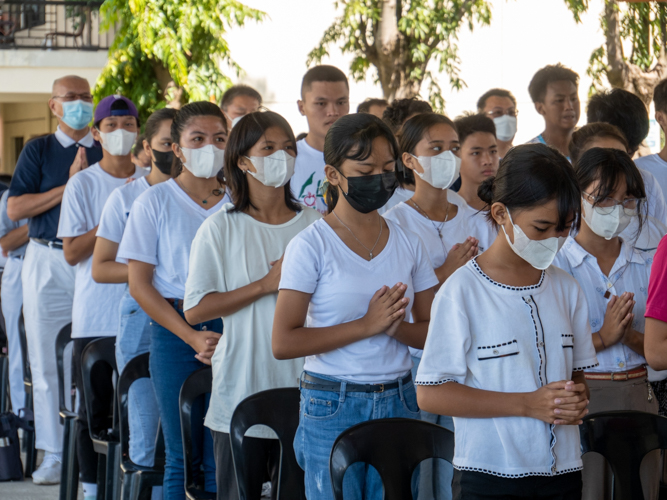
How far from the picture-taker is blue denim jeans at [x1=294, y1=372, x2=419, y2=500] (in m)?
2.20

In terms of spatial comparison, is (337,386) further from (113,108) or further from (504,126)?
(504,126)

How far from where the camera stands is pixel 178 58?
866 centimetres

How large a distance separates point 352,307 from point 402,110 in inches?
76.2

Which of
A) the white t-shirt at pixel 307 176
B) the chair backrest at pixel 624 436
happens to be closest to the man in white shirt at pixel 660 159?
the white t-shirt at pixel 307 176

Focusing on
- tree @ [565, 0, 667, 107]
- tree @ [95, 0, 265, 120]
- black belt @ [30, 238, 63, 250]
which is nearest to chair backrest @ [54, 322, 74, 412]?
black belt @ [30, 238, 63, 250]

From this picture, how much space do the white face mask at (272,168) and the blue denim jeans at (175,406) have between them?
553mm

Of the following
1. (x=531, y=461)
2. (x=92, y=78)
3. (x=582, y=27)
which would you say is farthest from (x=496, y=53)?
(x=531, y=461)

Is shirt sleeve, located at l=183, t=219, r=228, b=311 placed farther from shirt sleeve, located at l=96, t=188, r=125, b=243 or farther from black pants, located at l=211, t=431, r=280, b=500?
shirt sleeve, located at l=96, t=188, r=125, b=243

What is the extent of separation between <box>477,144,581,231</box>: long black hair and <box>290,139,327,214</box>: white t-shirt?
6.01 ft

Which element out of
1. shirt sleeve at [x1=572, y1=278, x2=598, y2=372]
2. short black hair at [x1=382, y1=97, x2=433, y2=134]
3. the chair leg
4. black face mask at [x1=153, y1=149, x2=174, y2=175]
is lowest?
the chair leg

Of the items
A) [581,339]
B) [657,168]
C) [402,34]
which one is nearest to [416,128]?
[657,168]

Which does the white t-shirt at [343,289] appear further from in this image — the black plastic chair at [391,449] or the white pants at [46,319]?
the white pants at [46,319]

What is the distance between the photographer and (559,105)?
4.63 meters

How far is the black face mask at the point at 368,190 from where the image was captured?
2352 millimetres
